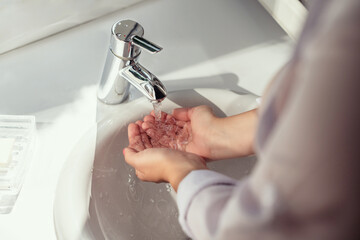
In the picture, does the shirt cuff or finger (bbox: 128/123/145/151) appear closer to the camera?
the shirt cuff

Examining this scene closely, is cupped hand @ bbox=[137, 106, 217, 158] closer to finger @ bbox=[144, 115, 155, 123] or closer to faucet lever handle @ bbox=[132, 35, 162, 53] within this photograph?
finger @ bbox=[144, 115, 155, 123]

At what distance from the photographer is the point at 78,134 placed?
0.75 metres

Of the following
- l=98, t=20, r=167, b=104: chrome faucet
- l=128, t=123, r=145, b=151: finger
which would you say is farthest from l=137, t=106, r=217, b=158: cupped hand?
l=98, t=20, r=167, b=104: chrome faucet

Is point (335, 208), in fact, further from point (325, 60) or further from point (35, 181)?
point (35, 181)

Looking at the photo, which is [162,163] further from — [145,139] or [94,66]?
[94,66]

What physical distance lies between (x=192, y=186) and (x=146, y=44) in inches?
7.8

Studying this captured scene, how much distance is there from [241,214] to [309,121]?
9 centimetres

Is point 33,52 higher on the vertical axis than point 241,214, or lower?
lower

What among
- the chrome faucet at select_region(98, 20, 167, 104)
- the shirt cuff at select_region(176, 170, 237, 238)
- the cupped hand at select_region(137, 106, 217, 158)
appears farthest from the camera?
the cupped hand at select_region(137, 106, 217, 158)

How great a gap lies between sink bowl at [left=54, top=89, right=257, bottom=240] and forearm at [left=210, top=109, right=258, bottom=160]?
1.6 inches

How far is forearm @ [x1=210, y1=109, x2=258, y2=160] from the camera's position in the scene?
2.24 feet

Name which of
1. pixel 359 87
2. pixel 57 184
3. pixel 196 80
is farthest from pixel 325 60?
pixel 196 80

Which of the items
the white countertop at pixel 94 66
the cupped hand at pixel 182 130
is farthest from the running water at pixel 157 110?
the white countertop at pixel 94 66

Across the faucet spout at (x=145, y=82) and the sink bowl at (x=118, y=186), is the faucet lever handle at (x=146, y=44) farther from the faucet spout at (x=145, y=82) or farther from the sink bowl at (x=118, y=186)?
the sink bowl at (x=118, y=186)
